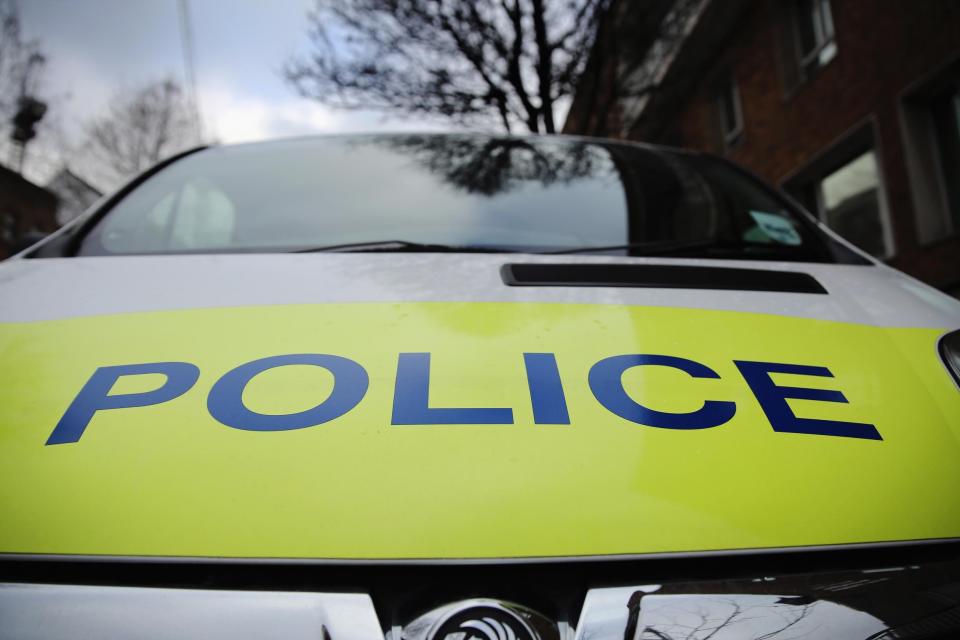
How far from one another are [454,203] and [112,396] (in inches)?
40.4

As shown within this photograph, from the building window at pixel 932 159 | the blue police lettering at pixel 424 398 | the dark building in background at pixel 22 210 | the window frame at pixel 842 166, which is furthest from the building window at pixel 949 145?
the dark building in background at pixel 22 210

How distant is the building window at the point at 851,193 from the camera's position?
726 cm

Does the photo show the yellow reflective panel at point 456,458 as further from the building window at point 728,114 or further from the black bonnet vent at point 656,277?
the building window at point 728,114

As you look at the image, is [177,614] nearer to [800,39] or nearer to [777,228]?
[777,228]

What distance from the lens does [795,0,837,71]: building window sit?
8.02 m

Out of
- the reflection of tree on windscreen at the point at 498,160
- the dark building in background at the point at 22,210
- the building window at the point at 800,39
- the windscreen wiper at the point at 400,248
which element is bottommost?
the dark building in background at the point at 22,210

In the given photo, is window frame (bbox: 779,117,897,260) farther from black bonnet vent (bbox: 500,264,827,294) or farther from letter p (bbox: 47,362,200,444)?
letter p (bbox: 47,362,200,444)

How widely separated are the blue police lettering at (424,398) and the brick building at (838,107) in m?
6.15

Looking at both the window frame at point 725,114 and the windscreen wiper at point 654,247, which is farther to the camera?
the window frame at point 725,114

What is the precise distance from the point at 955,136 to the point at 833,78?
71.3 inches

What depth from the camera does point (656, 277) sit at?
49.4 inches

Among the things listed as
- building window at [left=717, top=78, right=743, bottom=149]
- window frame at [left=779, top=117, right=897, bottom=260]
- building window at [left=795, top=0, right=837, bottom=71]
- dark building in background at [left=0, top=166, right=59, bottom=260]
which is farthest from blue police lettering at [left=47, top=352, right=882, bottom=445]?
dark building in background at [left=0, top=166, right=59, bottom=260]

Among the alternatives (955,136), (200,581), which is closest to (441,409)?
(200,581)

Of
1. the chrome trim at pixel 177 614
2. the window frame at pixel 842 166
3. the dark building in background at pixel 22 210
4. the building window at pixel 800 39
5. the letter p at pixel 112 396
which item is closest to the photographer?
the chrome trim at pixel 177 614
